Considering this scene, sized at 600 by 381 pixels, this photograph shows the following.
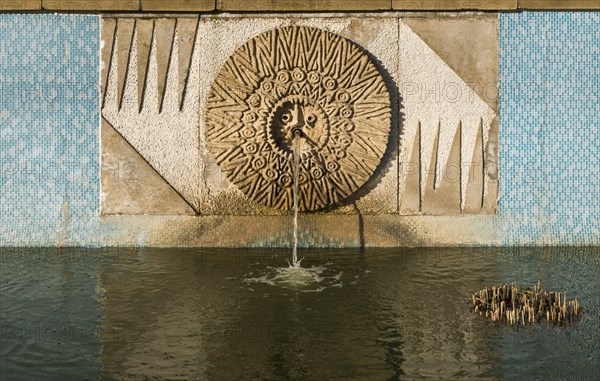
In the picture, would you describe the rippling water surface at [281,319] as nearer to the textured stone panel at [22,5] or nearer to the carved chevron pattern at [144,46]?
the carved chevron pattern at [144,46]

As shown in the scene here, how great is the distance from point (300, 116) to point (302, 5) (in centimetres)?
141

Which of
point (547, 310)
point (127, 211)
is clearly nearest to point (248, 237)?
point (127, 211)

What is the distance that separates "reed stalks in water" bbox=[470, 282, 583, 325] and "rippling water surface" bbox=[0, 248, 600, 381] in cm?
12

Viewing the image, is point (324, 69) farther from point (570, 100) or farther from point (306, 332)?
point (306, 332)

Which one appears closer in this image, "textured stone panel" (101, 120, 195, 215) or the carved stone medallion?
the carved stone medallion

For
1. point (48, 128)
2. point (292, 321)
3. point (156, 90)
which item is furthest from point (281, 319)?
point (48, 128)

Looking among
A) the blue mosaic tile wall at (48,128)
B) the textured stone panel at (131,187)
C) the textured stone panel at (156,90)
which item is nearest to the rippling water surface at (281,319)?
the blue mosaic tile wall at (48,128)

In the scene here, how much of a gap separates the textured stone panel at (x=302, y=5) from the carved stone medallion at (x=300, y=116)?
0.34 m

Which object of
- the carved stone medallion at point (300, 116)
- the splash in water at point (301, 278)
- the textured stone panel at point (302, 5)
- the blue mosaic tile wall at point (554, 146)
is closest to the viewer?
the splash in water at point (301, 278)

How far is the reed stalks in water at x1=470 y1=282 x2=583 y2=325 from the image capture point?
5.00 m

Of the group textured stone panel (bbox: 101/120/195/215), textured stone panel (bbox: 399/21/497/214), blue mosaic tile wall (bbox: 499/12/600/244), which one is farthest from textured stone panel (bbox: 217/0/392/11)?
textured stone panel (bbox: 101/120/195/215)

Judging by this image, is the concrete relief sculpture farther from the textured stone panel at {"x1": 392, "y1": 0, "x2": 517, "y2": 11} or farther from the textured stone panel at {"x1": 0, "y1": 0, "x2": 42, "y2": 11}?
the textured stone panel at {"x1": 0, "y1": 0, "x2": 42, "y2": 11}

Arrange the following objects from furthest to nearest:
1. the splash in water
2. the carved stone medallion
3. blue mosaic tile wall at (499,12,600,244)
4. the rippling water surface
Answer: blue mosaic tile wall at (499,12,600,244)
the carved stone medallion
the splash in water
the rippling water surface

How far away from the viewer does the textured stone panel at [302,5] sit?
8.00 m
